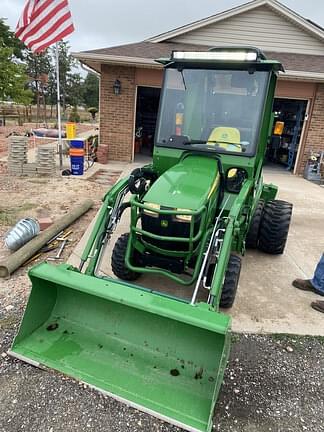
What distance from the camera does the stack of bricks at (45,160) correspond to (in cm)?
849

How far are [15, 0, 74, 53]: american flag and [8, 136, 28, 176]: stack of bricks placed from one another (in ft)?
7.21

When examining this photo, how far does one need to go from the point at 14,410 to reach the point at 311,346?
8.01 feet

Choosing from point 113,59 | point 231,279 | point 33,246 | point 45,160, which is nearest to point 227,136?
point 231,279

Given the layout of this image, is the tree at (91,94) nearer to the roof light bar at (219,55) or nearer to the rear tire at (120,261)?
the roof light bar at (219,55)

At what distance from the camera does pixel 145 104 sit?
1566 centimetres

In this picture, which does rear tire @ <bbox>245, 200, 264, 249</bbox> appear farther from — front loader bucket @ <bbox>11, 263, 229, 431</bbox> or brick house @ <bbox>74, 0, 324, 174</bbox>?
brick house @ <bbox>74, 0, 324, 174</bbox>

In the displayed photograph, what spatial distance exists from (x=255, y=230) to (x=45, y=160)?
5904 mm

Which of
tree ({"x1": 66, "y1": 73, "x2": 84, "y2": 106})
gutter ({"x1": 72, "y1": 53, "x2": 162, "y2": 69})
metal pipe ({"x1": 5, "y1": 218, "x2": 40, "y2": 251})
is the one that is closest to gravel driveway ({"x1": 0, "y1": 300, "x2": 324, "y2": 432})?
metal pipe ({"x1": 5, "y1": 218, "x2": 40, "y2": 251})

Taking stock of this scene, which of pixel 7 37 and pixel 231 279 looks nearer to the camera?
pixel 231 279

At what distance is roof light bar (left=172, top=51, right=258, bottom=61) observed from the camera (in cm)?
328

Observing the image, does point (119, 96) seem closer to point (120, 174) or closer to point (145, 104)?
point (120, 174)

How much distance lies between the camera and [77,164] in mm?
8742

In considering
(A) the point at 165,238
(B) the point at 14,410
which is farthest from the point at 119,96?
(B) the point at 14,410

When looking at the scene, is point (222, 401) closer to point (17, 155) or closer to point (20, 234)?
point (20, 234)
